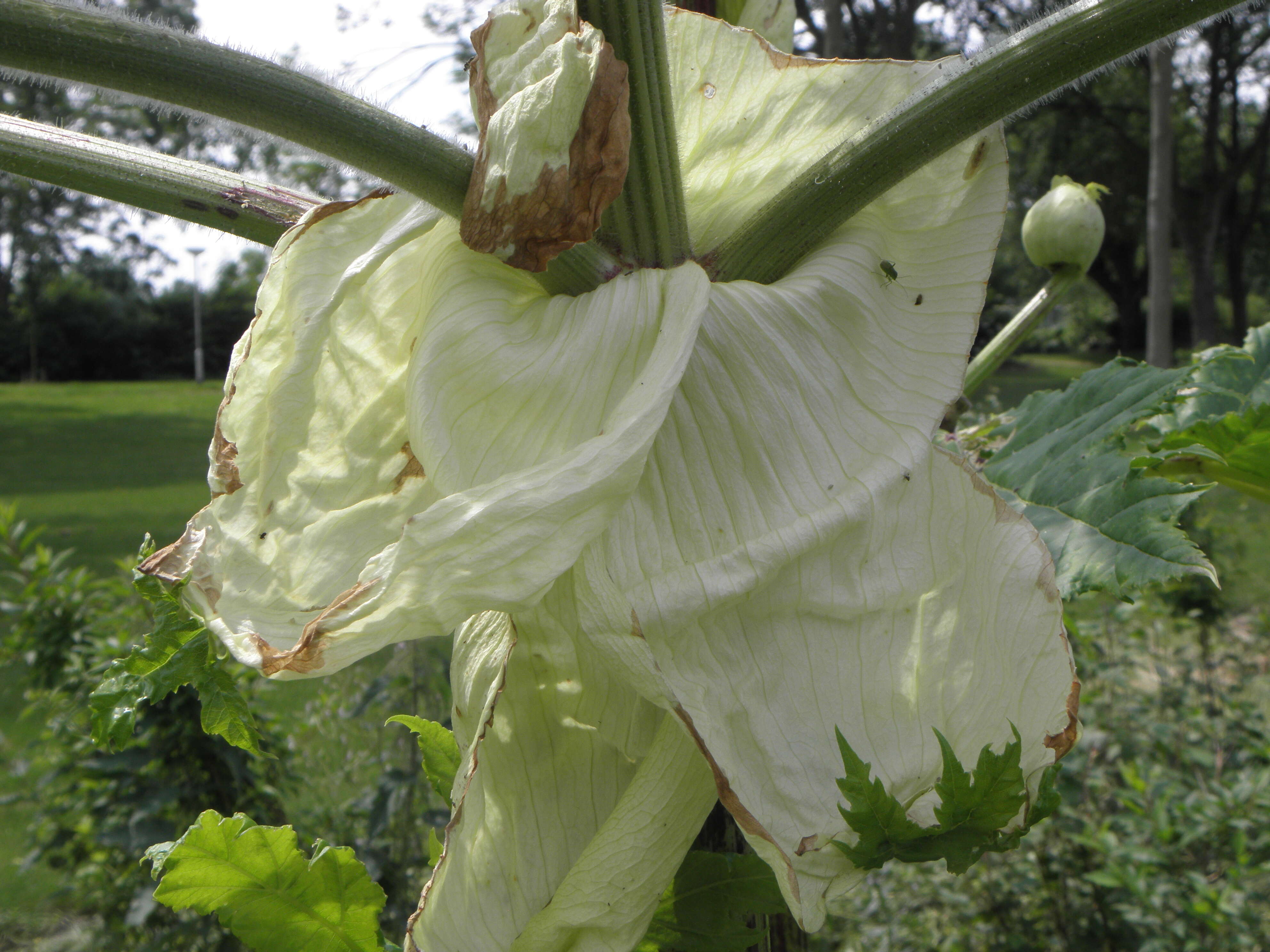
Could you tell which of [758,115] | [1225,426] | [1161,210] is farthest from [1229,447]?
[1161,210]

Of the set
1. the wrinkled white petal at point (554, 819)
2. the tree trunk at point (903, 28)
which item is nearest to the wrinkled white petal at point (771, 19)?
the wrinkled white petal at point (554, 819)

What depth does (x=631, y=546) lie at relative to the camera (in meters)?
0.59

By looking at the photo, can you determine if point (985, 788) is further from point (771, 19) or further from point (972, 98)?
point (771, 19)

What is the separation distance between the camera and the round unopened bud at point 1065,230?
140 cm

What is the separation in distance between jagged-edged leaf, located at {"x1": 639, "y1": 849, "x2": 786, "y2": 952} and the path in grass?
427 centimetres

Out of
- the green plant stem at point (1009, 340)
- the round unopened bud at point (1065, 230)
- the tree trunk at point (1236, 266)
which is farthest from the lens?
the tree trunk at point (1236, 266)

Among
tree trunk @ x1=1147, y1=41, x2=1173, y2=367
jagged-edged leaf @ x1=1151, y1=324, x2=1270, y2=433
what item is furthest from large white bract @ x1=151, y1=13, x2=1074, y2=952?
tree trunk @ x1=1147, y1=41, x2=1173, y2=367

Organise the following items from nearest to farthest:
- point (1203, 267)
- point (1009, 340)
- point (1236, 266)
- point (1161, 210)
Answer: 1. point (1009, 340)
2. point (1161, 210)
3. point (1203, 267)
4. point (1236, 266)

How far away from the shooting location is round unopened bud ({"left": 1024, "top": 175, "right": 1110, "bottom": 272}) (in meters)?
1.40

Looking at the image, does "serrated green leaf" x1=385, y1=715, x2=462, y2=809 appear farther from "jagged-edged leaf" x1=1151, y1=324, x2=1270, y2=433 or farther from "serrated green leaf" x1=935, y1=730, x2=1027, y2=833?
"jagged-edged leaf" x1=1151, y1=324, x2=1270, y2=433

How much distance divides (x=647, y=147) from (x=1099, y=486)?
60 cm

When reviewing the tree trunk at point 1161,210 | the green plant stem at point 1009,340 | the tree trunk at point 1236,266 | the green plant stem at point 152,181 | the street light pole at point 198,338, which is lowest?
the street light pole at point 198,338

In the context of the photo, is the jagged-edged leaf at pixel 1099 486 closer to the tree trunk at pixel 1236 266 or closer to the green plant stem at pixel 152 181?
the green plant stem at pixel 152 181

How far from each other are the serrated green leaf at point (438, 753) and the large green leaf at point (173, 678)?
0.54 ft
